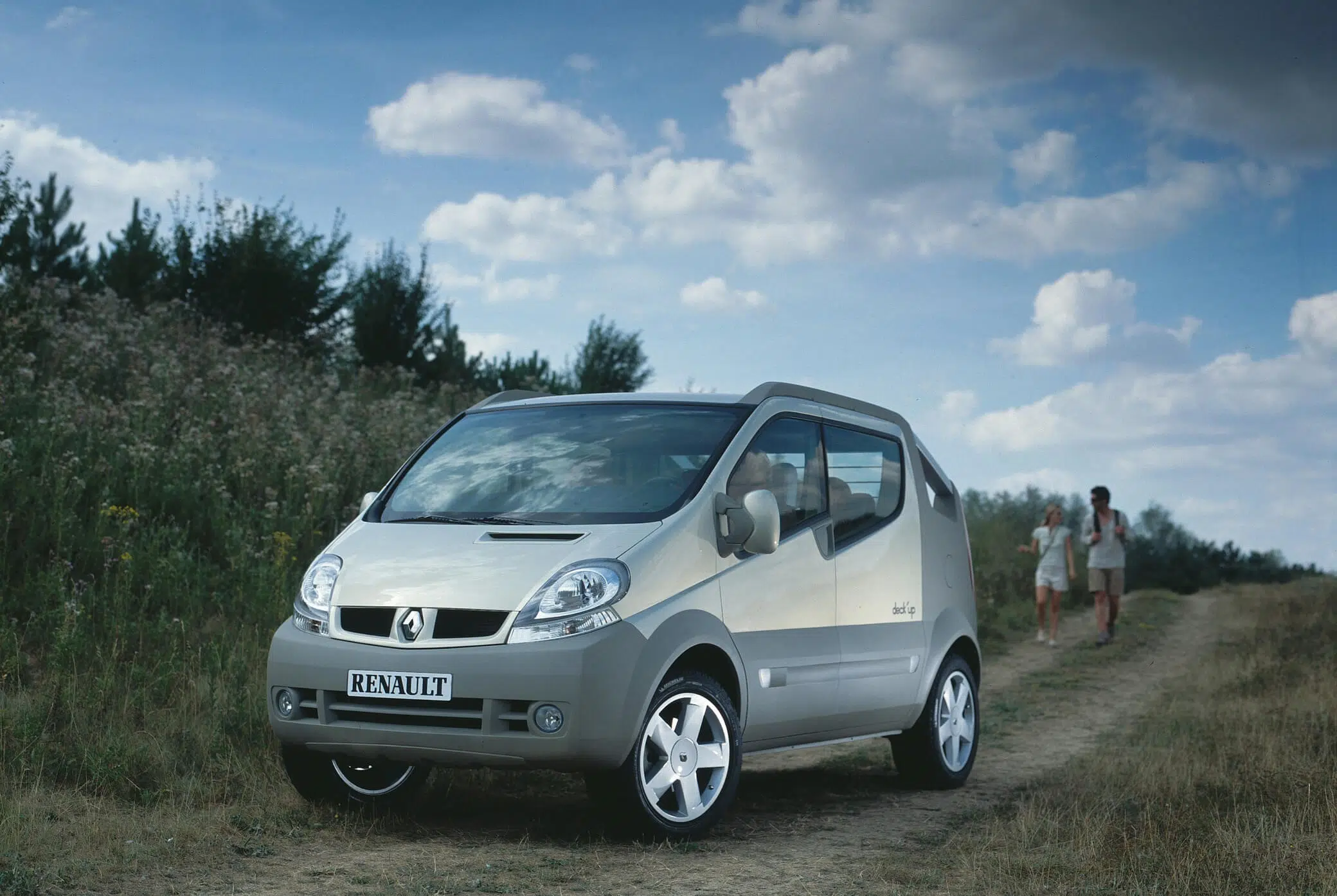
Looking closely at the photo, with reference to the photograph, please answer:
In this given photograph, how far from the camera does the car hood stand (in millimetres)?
5727

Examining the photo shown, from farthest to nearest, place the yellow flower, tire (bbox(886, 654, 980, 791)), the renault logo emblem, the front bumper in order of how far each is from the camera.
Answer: the yellow flower < tire (bbox(886, 654, 980, 791)) < the renault logo emblem < the front bumper

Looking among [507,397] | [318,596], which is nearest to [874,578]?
[507,397]

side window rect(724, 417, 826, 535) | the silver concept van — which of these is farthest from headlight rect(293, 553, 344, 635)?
side window rect(724, 417, 826, 535)

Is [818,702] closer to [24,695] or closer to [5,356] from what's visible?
[24,695]

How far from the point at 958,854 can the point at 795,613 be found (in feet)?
4.67

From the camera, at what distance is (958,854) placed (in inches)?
231

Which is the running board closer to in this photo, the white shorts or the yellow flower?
the yellow flower

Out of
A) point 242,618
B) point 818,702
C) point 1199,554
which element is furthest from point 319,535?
point 1199,554

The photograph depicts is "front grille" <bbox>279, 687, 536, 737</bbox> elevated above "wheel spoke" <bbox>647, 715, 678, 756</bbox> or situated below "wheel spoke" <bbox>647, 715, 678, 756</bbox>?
above

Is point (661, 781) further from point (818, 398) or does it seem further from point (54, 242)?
point (54, 242)

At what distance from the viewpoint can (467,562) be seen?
5918 millimetres

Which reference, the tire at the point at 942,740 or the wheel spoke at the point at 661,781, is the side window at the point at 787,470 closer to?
the wheel spoke at the point at 661,781

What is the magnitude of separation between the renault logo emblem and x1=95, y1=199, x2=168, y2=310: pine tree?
18.2 m

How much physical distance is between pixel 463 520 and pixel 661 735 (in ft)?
4.55
